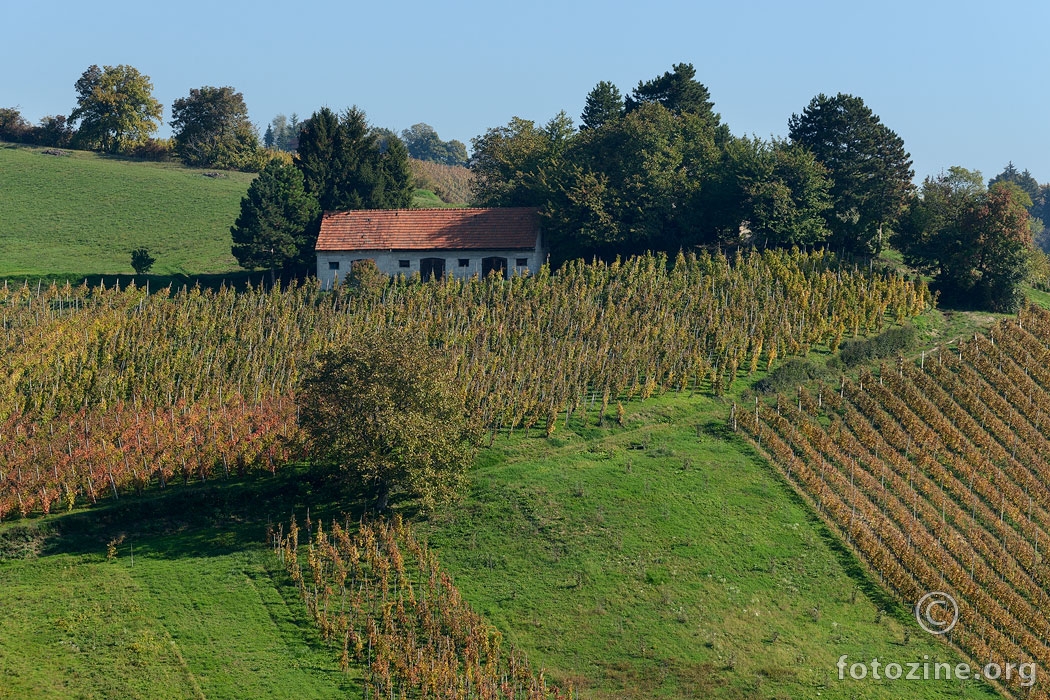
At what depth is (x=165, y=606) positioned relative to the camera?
35062mm

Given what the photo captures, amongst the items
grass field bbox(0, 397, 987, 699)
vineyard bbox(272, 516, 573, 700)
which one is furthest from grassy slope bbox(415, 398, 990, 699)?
vineyard bbox(272, 516, 573, 700)

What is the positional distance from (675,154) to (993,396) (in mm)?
25966

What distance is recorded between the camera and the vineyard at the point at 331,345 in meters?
42.8

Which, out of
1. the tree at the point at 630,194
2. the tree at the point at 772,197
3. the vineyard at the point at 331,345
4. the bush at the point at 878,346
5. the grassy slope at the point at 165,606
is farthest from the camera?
the tree at the point at 630,194

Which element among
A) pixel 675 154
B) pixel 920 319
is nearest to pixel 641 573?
pixel 920 319

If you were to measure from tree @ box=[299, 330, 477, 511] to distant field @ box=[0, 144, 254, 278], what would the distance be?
3675 cm

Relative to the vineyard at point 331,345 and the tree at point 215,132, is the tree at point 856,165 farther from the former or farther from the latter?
the tree at point 215,132

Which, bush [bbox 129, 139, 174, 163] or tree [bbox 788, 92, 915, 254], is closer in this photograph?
tree [bbox 788, 92, 915, 254]

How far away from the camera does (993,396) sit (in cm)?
4900

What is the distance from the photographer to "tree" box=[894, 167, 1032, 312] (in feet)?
201

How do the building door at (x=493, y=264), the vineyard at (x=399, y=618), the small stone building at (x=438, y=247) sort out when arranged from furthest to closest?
the small stone building at (x=438, y=247), the building door at (x=493, y=264), the vineyard at (x=399, y=618)

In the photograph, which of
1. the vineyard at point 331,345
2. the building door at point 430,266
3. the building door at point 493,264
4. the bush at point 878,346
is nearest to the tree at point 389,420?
the vineyard at point 331,345

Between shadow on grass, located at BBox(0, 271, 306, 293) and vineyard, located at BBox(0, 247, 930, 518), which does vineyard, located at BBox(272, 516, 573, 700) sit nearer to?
vineyard, located at BBox(0, 247, 930, 518)

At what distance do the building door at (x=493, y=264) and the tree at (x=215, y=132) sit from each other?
4539 cm
